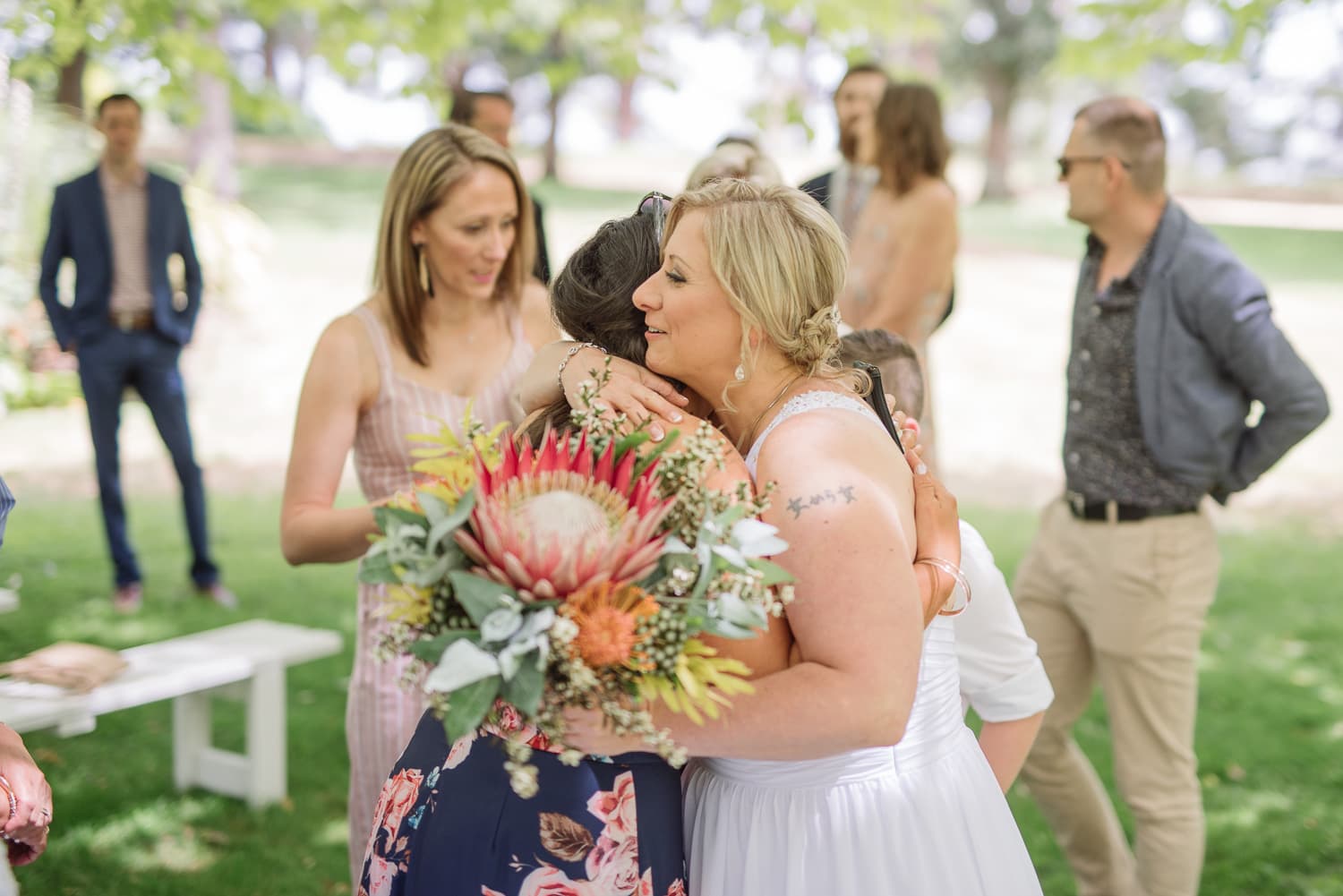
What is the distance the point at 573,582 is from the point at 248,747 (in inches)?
159

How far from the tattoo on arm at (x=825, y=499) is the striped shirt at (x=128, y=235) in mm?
6830

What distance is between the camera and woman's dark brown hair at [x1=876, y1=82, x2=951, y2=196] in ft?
17.5

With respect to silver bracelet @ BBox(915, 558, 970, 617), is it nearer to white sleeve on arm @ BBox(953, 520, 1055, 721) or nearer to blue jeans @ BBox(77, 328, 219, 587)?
white sleeve on arm @ BBox(953, 520, 1055, 721)

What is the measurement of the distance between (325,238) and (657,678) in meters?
23.8

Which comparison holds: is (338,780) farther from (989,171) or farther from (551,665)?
(989,171)

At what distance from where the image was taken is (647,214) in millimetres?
2346

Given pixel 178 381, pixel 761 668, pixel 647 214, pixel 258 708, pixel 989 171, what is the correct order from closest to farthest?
pixel 761 668, pixel 647 214, pixel 258 708, pixel 178 381, pixel 989 171

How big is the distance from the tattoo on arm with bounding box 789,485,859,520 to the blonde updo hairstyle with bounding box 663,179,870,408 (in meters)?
0.28

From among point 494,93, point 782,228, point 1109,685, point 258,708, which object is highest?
point 494,93

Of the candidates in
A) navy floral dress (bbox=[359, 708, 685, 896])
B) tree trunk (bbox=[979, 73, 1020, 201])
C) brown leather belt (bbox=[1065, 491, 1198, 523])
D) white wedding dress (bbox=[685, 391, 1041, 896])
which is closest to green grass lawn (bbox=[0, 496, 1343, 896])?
white wedding dress (bbox=[685, 391, 1041, 896])

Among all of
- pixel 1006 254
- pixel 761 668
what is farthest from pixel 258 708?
pixel 1006 254

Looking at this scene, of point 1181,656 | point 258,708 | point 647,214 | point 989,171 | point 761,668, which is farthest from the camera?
point 989,171

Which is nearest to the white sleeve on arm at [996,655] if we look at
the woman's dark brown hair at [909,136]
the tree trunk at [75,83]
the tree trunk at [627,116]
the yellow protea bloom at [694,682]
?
the yellow protea bloom at [694,682]

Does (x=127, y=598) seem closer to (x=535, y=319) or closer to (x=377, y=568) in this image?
(x=535, y=319)
